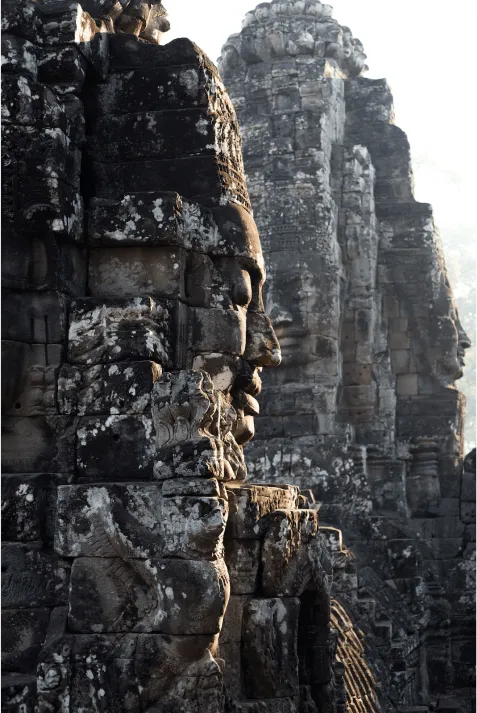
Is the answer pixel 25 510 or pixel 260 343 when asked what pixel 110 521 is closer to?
pixel 25 510

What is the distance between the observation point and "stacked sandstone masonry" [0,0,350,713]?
266 inches

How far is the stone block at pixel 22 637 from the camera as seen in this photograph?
7.00 m

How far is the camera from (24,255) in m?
7.35

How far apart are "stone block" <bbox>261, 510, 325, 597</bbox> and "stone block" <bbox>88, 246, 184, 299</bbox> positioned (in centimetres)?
137

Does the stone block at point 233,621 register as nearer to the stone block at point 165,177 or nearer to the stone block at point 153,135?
the stone block at point 165,177

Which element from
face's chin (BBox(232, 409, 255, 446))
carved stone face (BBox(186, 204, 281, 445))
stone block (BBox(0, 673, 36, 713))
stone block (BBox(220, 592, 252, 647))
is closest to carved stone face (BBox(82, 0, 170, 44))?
carved stone face (BBox(186, 204, 281, 445))

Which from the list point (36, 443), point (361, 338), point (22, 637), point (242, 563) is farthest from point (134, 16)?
point (361, 338)

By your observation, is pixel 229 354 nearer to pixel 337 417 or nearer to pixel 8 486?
pixel 8 486

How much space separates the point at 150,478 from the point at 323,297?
417 inches

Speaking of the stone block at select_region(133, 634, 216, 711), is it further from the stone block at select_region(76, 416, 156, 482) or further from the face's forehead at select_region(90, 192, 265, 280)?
the face's forehead at select_region(90, 192, 265, 280)

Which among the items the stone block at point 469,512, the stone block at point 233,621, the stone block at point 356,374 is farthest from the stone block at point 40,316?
the stone block at point 469,512

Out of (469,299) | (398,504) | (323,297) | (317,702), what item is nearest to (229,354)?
(317,702)

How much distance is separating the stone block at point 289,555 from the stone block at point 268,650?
0.40ft

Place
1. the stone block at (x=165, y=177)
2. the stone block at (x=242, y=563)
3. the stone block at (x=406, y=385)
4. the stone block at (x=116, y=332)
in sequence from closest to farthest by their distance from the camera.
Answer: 1. the stone block at (x=116, y=332)
2. the stone block at (x=242, y=563)
3. the stone block at (x=165, y=177)
4. the stone block at (x=406, y=385)
